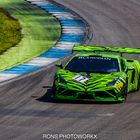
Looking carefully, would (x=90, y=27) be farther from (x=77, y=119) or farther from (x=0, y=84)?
(x=77, y=119)

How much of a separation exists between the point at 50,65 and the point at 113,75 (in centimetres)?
672

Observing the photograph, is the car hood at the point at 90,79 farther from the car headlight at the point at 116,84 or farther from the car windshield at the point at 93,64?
the car windshield at the point at 93,64

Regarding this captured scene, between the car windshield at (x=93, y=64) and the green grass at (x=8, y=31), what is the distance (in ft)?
27.9

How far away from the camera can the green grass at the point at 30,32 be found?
27.3 m

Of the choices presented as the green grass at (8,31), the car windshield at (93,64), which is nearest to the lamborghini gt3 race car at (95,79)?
the car windshield at (93,64)

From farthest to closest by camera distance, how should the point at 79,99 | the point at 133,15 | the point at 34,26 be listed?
the point at 133,15
the point at 34,26
the point at 79,99

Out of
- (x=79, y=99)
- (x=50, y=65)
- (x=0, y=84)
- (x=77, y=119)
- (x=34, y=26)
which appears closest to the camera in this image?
(x=77, y=119)

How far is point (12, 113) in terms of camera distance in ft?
56.7

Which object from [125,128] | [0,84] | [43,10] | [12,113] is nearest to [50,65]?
[0,84]

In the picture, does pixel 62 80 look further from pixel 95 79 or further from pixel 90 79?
pixel 95 79

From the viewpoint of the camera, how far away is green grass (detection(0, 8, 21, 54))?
98.1 feet

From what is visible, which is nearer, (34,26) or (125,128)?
(125,128)

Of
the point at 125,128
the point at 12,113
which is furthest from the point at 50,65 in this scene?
the point at 125,128

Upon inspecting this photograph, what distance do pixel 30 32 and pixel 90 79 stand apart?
1455cm
